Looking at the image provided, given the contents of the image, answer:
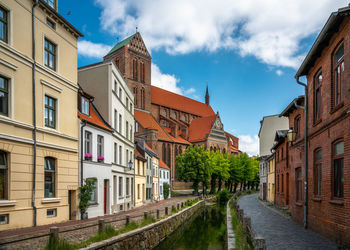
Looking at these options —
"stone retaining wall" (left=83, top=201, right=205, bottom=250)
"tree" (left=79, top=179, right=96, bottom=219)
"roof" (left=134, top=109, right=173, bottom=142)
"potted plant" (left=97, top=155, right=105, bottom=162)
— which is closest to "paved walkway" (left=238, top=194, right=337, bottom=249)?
"stone retaining wall" (left=83, top=201, right=205, bottom=250)

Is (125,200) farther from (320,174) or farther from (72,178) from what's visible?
(320,174)

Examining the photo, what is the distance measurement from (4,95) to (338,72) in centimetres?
1157

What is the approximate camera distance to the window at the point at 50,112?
47.0 ft

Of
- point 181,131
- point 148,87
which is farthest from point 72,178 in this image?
point 181,131

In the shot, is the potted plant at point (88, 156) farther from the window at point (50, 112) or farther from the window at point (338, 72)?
the window at point (338, 72)

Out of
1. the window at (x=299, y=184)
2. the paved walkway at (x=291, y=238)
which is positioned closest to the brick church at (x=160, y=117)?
the window at (x=299, y=184)

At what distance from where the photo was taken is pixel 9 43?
12.0 m

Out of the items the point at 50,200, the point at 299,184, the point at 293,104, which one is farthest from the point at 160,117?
the point at 50,200

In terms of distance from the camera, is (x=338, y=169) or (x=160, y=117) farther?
(x=160, y=117)

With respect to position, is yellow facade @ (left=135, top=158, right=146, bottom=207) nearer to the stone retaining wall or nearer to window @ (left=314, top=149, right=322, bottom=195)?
the stone retaining wall

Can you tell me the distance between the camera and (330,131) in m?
11.4

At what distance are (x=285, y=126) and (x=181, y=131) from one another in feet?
122

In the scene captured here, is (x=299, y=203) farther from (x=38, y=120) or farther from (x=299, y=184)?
(x=38, y=120)

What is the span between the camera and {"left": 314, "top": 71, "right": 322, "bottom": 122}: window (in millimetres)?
13477
